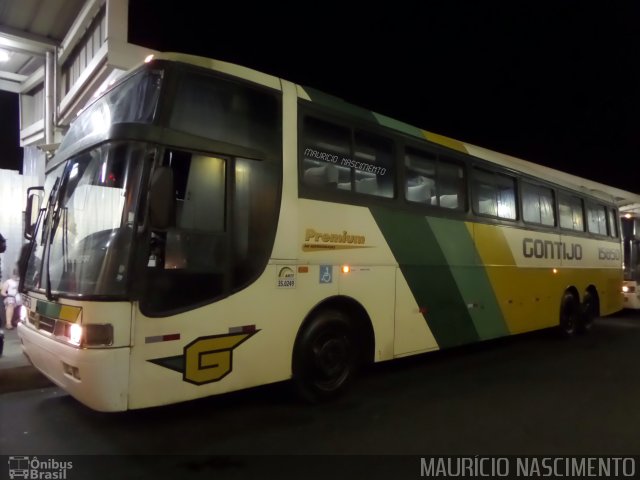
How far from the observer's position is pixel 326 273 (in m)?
5.20

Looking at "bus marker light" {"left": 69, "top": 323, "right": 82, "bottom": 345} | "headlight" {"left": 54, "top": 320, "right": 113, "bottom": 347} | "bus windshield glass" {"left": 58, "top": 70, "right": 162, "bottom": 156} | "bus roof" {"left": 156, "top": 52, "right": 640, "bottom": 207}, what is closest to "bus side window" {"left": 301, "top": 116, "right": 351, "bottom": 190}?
"bus roof" {"left": 156, "top": 52, "right": 640, "bottom": 207}

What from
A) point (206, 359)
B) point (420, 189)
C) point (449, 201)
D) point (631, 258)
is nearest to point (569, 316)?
point (449, 201)

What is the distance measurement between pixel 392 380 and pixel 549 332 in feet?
21.5

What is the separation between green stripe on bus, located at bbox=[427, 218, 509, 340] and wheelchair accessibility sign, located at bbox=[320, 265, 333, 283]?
2075 mm

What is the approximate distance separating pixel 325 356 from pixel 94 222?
2755mm

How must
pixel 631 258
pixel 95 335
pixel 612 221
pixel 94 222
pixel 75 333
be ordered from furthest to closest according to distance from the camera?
pixel 631 258, pixel 612 221, pixel 94 222, pixel 75 333, pixel 95 335

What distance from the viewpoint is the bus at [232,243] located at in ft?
12.5

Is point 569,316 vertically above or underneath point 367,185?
underneath

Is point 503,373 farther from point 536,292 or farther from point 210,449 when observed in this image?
point 210,449

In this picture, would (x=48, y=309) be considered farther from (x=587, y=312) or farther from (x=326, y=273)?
(x=587, y=312)

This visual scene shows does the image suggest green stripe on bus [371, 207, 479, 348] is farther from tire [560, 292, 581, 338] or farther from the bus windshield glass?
tire [560, 292, 581, 338]

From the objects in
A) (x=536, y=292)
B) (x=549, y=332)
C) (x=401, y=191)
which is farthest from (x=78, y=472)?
(x=549, y=332)

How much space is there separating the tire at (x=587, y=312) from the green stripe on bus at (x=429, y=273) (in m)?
5.01

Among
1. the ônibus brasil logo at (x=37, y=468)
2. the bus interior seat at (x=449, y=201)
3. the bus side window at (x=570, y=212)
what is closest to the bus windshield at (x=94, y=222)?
the ônibus brasil logo at (x=37, y=468)
